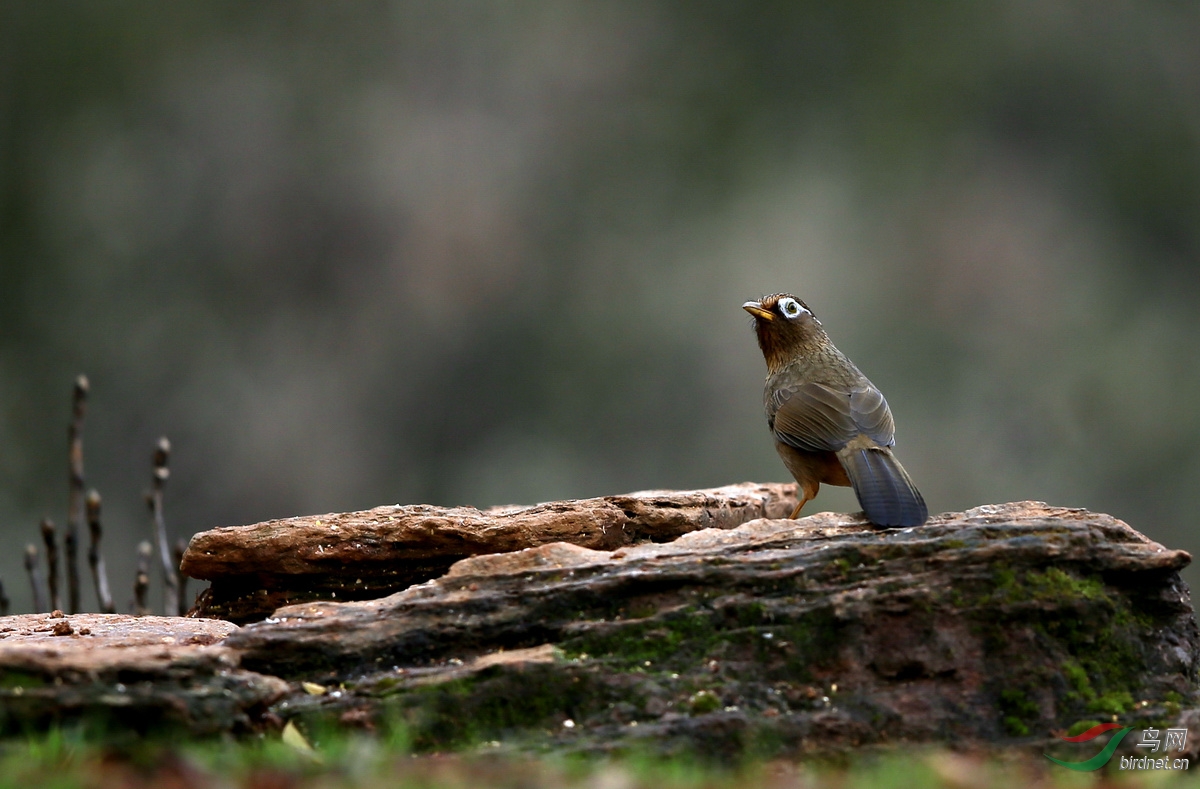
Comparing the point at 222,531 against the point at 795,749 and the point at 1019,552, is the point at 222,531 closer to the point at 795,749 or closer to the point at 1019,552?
the point at 795,749

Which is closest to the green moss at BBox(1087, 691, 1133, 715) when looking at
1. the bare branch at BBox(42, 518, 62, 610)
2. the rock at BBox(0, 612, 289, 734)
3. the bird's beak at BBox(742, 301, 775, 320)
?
the rock at BBox(0, 612, 289, 734)

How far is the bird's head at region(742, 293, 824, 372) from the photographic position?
6320 millimetres

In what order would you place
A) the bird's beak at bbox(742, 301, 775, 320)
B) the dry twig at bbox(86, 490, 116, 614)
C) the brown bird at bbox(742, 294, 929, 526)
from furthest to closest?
the dry twig at bbox(86, 490, 116, 614) < the bird's beak at bbox(742, 301, 775, 320) < the brown bird at bbox(742, 294, 929, 526)

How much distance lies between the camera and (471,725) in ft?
11.8

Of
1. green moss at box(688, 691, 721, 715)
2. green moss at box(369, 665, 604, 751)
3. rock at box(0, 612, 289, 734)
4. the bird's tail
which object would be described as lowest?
green moss at box(688, 691, 721, 715)

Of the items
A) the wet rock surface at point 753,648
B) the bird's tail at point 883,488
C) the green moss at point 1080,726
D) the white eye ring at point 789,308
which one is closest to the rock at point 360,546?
the wet rock surface at point 753,648

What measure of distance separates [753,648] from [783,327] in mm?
2843

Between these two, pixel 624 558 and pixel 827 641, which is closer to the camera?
pixel 827 641

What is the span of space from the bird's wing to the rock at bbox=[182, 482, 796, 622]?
94 cm

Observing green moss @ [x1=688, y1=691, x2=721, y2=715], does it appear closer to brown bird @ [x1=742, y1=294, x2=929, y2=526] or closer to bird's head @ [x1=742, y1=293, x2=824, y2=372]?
brown bird @ [x1=742, y1=294, x2=929, y2=526]

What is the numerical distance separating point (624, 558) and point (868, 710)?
1.00 metres

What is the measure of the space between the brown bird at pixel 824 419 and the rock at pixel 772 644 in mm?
511

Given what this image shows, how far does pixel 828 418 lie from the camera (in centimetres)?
538

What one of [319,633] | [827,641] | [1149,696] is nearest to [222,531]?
[319,633]
